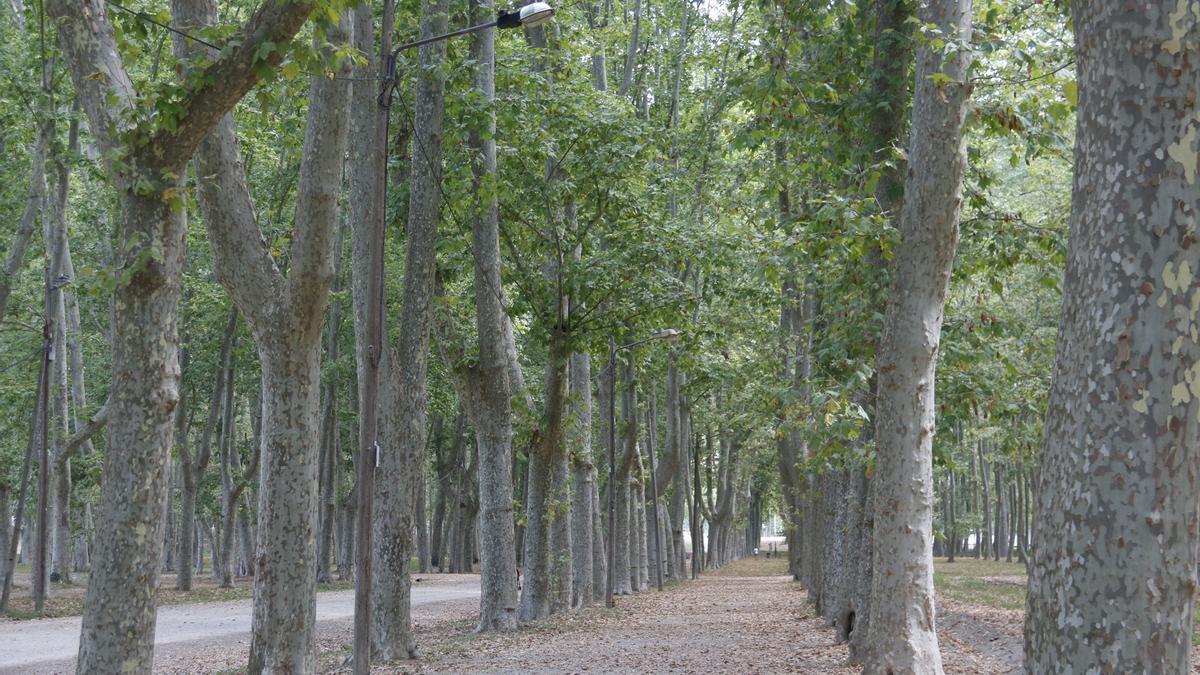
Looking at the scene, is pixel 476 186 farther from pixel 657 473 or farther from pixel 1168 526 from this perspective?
pixel 657 473

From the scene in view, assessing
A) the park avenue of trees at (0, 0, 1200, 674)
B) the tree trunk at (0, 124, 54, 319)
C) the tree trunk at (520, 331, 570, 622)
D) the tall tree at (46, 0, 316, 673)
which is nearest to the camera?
the park avenue of trees at (0, 0, 1200, 674)

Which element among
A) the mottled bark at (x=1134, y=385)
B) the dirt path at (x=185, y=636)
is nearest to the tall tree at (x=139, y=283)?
the mottled bark at (x=1134, y=385)

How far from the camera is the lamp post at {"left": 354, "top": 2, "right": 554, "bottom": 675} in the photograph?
33.3ft

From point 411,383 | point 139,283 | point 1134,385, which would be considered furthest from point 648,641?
point 1134,385

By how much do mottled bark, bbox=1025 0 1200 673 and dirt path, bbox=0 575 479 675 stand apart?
13556 millimetres

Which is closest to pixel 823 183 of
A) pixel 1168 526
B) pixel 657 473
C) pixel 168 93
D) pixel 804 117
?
pixel 804 117

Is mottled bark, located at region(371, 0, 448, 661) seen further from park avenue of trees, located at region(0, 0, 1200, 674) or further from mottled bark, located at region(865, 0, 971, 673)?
mottled bark, located at region(865, 0, 971, 673)

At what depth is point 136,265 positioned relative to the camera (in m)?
7.42

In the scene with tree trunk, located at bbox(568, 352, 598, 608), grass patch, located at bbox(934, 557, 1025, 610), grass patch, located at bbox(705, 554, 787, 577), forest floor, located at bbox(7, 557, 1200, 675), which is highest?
tree trunk, located at bbox(568, 352, 598, 608)

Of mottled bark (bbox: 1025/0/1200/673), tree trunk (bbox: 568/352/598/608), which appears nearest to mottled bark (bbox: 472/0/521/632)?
tree trunk (bbox: 568/352/598/608)

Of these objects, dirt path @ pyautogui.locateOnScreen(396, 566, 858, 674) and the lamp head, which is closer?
the lamp head

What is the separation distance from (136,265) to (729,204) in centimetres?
1594

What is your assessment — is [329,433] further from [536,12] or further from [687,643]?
[536,12]

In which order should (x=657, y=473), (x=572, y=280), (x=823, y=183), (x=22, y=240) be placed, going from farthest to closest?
(x=657, y=473) < (x=22, y=240) < (x=572, y=280) < (x=823, y=183)
